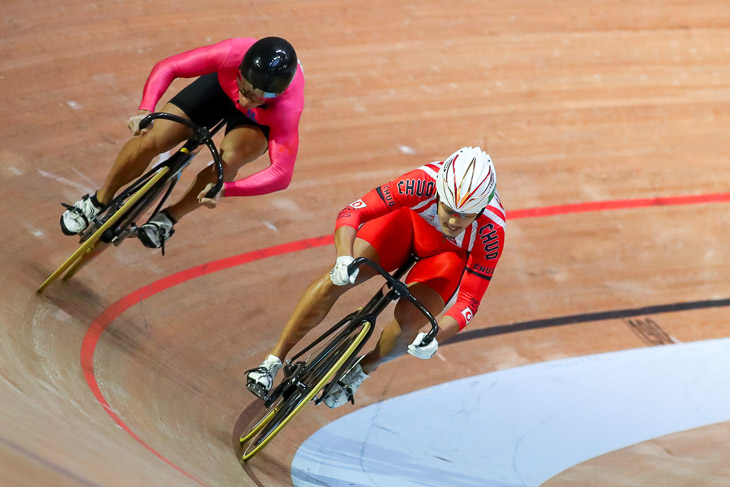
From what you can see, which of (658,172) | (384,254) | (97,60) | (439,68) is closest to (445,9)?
(439,68)

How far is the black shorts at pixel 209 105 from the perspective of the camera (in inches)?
131

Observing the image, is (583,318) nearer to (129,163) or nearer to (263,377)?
(263,377)

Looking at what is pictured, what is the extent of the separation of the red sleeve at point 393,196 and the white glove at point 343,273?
21 cm

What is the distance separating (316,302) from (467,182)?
66cm

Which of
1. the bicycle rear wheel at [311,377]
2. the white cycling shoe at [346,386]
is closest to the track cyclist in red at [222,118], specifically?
the bicycle rear wheel at [311,377]

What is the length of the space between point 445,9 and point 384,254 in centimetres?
344

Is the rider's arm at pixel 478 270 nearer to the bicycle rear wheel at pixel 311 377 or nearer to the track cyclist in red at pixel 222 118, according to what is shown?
the bicycle rear wheel at pixel 311 377

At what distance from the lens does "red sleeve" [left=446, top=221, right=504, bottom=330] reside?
9.57ft

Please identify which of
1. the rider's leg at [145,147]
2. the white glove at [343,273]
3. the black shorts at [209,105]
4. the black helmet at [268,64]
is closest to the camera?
the white glove at [343,273]

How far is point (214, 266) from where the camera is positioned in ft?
13.4

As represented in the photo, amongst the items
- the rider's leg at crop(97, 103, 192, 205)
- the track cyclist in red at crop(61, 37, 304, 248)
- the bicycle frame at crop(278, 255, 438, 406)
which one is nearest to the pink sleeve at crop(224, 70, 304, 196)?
the track cyclist in red at crop(61, 37, 304, 248)

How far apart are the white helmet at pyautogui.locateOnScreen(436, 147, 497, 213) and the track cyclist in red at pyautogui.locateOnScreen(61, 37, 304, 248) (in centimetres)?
67

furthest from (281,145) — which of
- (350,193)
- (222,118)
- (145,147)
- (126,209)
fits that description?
(350,193)

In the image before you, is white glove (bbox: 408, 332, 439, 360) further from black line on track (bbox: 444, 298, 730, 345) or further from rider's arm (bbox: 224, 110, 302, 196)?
black line on track (bbox: 444, 298, 730, 345)
